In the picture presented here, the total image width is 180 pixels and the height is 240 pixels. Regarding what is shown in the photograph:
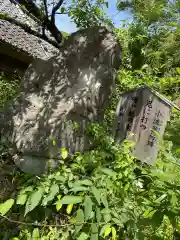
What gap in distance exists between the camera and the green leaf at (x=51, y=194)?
7.45 ft

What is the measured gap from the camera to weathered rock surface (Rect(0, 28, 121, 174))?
137 inches

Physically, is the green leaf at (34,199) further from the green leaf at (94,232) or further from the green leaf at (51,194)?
the green leaf at (94,232)

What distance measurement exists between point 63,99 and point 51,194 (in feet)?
5.49

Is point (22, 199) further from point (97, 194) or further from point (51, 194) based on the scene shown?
point (97, 194)

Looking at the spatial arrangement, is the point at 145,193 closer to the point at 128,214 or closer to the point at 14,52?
the point at 128,214

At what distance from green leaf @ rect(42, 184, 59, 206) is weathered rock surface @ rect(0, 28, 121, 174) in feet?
3.17

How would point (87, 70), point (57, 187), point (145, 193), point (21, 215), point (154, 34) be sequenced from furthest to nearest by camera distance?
point (154, 34), point (87, 70), point (145, 193), point (21, 215), point (57, 187)

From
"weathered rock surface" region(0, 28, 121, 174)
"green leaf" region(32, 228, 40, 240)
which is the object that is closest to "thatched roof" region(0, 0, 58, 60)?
"weathered rock surface" region(0, 28, 121, 174)

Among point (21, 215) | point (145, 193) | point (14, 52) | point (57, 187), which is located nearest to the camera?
point (57, 187)

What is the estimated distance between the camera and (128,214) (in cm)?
231

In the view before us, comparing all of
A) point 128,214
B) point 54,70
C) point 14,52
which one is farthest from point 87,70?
point 14,52

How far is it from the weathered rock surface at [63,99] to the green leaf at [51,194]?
0.97 meters

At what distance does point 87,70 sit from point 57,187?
1972 mm

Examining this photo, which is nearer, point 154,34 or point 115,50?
point 115,50
